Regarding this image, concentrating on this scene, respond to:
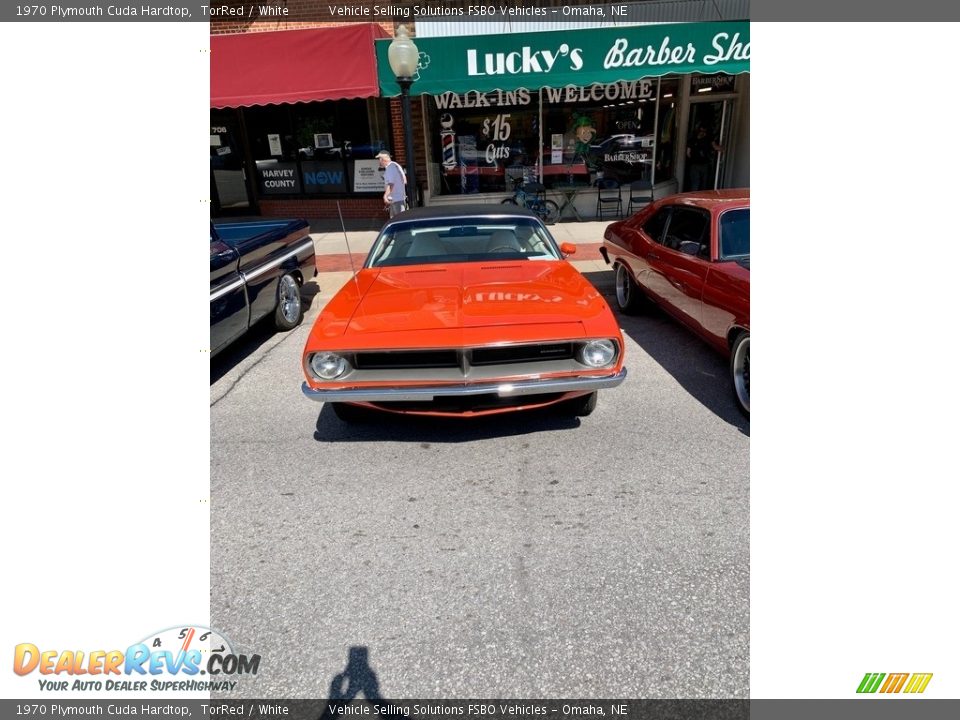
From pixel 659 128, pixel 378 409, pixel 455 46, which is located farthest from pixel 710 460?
pixel 659 128

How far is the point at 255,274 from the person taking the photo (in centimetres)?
494

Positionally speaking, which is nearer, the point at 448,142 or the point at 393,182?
the point at 393,182

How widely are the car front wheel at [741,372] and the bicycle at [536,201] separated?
27.4ft

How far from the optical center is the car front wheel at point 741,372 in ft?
11.3

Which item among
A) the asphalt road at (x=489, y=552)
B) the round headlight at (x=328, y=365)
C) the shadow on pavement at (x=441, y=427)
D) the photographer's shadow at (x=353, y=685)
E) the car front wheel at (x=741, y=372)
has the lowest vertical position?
the photographer's shadow at (x=353, y=685)

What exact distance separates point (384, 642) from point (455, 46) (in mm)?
9091

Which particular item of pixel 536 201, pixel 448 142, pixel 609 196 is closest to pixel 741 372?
pixel 536 201

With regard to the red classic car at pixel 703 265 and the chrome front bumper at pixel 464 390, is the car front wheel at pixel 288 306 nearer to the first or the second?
the chrome front bumper at pixel 464 390

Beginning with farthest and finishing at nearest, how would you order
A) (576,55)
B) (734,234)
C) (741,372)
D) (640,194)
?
(640,194) → (576,55) → (734,234) → (741,372)

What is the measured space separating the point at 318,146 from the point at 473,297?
33.3ft

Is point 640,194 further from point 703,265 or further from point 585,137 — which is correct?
point 703,265

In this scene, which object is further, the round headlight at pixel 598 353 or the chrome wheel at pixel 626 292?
the chrome wheel at pixel 626 292

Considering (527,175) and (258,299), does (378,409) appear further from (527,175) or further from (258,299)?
(527,175)

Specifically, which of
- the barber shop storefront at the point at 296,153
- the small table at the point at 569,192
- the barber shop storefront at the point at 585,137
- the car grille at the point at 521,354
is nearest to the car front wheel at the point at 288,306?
the car grille at the point at 521,354
